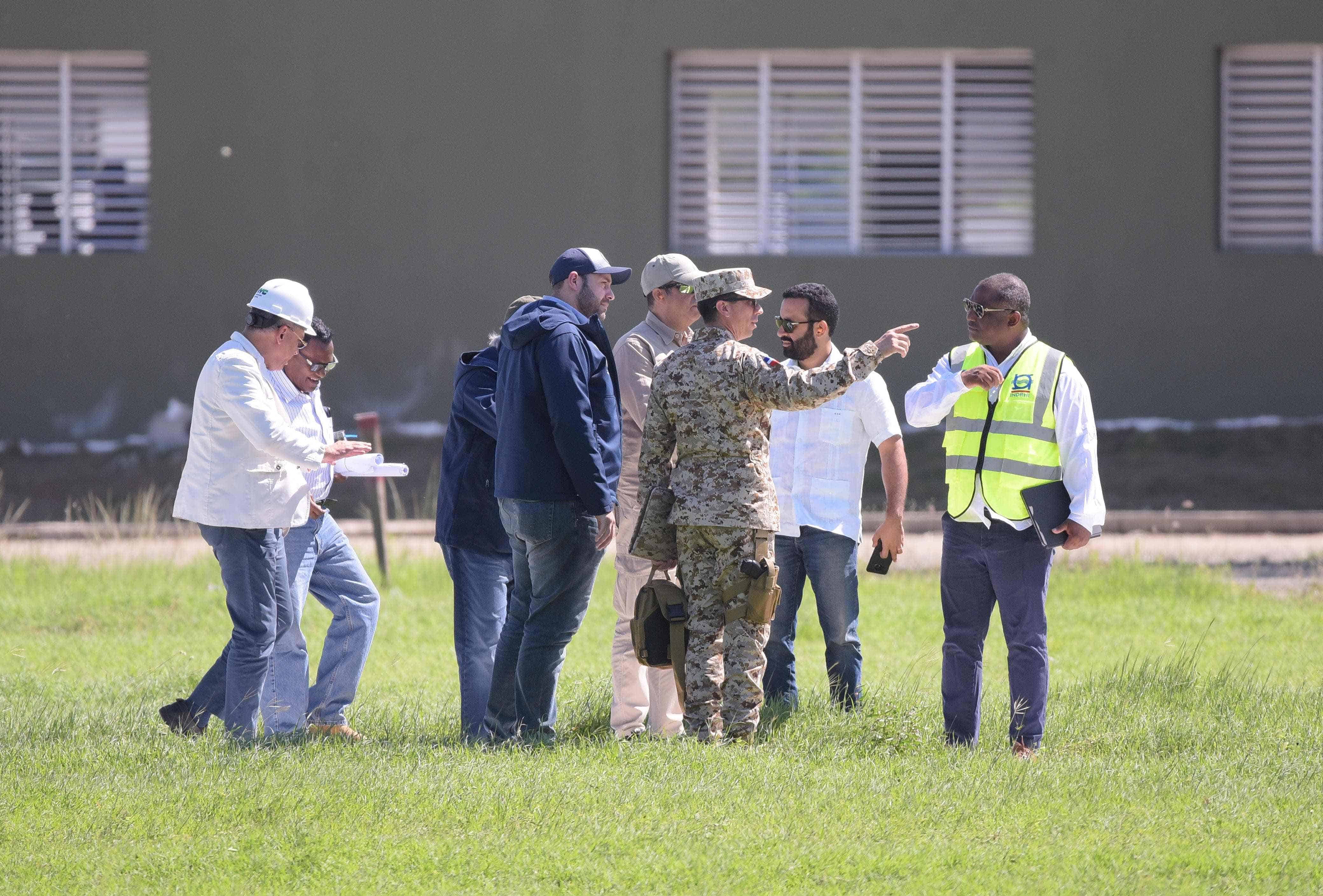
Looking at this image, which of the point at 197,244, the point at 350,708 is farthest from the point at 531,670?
the point at 197,244

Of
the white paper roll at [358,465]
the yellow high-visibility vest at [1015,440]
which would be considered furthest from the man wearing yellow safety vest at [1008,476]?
the white paper roll at [358,465]

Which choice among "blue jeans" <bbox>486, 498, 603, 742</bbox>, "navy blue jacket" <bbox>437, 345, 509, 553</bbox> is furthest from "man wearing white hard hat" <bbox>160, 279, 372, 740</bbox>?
"blue jeans" <bbox>486, 498, 603, 742</bbox>

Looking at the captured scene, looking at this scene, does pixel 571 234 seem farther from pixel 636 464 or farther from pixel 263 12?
pixel 636 464

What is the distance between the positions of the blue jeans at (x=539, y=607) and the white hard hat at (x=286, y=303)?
1.08 meters

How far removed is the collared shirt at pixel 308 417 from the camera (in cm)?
639

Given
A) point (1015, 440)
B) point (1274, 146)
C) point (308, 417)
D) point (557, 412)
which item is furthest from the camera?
point (1274, 146)

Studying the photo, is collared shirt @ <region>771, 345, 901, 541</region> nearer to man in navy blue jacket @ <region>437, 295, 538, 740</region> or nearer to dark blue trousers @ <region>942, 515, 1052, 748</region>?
dark blue trousers @ <region>942, 515, 1052, 748</region>

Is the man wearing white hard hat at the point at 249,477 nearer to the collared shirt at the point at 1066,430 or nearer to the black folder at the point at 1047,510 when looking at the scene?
the collared shirt at the point at 1066,430

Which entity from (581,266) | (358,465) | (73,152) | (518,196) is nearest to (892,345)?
(581,266)

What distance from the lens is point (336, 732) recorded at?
6.42 m

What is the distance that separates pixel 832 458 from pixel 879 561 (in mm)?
536

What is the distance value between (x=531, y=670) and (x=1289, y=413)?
40.9 ft

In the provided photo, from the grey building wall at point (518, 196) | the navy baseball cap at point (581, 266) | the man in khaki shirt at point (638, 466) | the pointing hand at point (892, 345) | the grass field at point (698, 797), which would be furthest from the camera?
the grey building wall at point (518, 196)

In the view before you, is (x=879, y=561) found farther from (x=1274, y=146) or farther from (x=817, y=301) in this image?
(x=1274, y=146)
